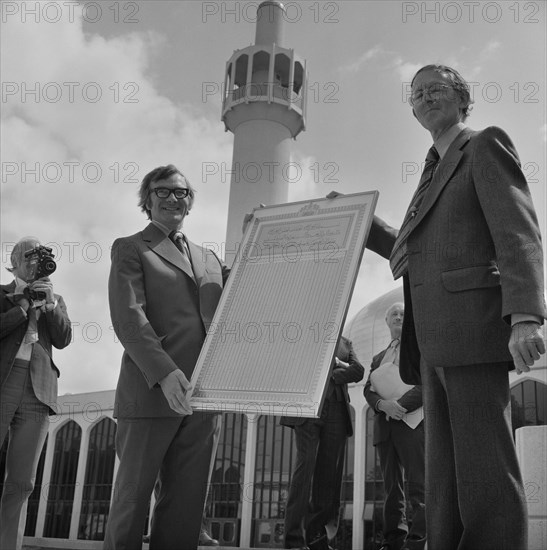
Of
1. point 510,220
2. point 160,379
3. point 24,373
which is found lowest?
point 160,379

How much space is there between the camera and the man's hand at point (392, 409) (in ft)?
16.3

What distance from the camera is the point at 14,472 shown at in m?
3.79

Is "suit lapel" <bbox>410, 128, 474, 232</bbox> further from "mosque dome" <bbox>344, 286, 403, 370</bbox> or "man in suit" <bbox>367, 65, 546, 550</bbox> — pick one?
"mosque dome" <bbox>344, 286, 403, 370</bbox>

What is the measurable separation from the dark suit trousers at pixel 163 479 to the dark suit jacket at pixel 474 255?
3.54 feet

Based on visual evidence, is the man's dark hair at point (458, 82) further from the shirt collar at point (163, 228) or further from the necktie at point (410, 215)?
the shirt collar at point (163, 228)

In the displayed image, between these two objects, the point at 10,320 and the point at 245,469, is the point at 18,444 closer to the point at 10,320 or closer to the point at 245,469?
the point at 10,320

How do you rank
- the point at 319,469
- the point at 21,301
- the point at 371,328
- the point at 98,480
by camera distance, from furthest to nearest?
the point at 98,480 → the point at 371,328 → the point at 319,469 → the point at 21,301

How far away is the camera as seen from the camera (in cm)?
435

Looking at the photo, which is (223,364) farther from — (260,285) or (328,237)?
(328,237)

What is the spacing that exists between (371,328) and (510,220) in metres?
28.0

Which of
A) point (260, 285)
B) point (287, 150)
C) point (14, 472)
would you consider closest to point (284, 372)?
point (260, 285)

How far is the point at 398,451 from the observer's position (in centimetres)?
510

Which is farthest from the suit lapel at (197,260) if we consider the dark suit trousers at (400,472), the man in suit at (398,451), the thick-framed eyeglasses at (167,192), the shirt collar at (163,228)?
the dark suit trousers at (400,472)

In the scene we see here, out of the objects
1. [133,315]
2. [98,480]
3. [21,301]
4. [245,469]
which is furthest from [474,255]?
[98,480]
